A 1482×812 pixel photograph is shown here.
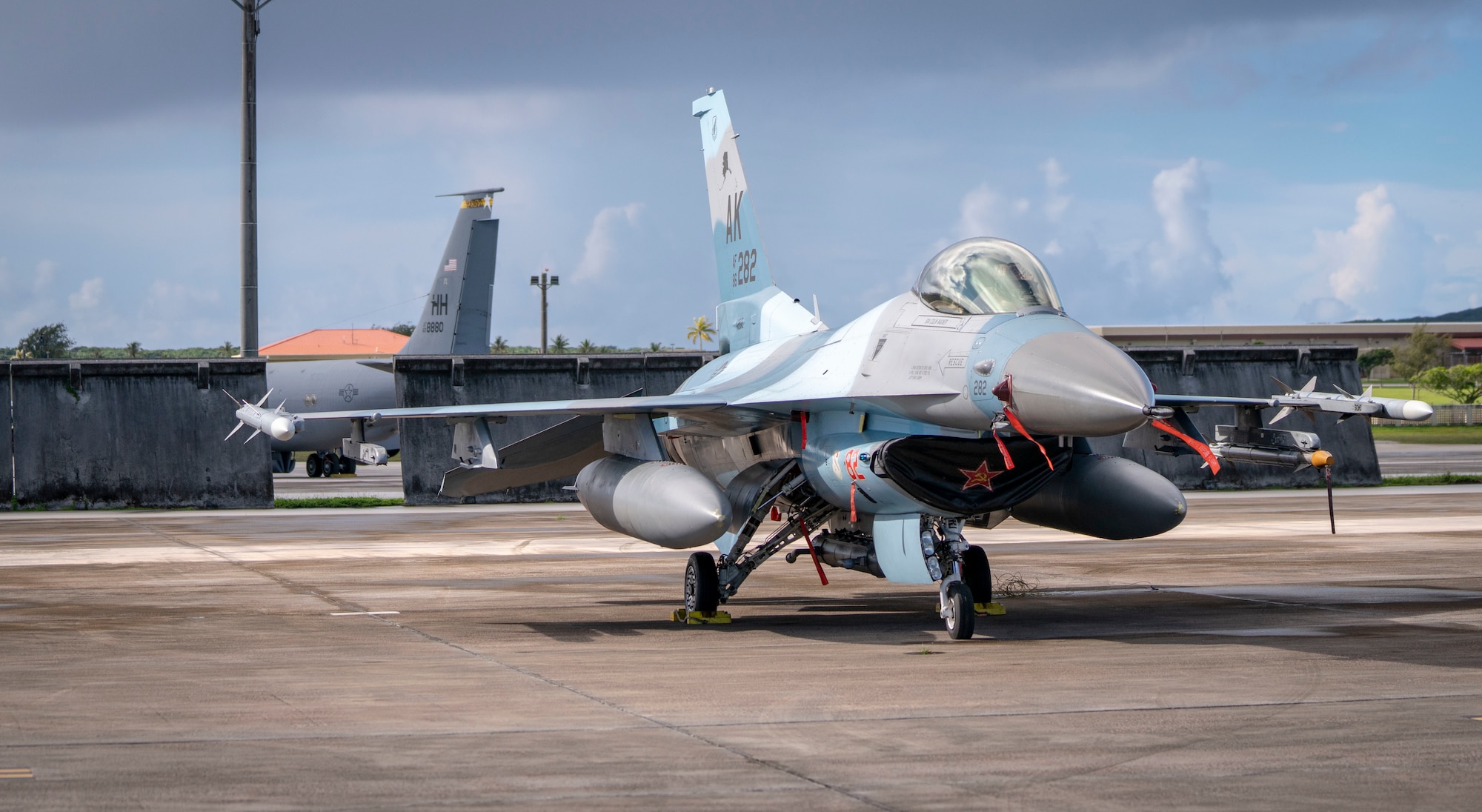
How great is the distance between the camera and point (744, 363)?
15.5 metres

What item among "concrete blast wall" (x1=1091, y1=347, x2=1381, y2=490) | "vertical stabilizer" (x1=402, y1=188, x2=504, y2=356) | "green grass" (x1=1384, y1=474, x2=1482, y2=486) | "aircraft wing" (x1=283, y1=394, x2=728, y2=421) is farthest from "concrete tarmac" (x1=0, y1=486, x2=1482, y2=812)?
"vertical stabilizer" (x1=402, y1=188, x2=504, y2=356)

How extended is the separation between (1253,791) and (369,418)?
31.8ft

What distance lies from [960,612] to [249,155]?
25.3 meters

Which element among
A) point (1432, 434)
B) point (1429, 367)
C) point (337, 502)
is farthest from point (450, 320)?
point (1429, 367)

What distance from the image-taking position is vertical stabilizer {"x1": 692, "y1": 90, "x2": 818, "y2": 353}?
1658cm

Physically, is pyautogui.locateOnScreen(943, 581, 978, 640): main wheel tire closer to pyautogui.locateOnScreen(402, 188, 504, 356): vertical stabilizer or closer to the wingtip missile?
the wingtip missile

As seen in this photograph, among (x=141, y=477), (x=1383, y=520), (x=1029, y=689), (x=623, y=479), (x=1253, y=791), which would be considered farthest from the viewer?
(x=141, y=477)

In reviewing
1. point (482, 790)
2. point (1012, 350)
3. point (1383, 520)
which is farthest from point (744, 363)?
point (1383, 520)

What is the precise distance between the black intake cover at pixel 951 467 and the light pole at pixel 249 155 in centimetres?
2405

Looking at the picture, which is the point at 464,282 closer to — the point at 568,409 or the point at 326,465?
the point at 326,465

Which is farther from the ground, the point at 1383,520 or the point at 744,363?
the point at 744,363

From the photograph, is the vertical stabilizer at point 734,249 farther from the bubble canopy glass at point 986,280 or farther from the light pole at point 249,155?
the light pole at point 249,155

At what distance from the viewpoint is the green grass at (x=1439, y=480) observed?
3322 centimetres

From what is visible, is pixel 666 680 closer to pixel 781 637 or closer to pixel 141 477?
pixel 781 637
